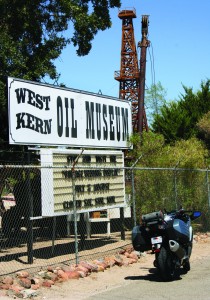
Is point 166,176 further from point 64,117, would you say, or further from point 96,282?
point 96,282

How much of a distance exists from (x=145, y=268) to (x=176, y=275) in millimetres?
1100

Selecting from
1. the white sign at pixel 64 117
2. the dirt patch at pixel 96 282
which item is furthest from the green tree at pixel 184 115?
the dirt patch at pixel 96 282

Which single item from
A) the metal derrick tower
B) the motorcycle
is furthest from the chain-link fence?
the metal derrick tower

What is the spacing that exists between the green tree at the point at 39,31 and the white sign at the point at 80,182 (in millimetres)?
2791

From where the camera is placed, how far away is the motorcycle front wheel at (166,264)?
8.60m

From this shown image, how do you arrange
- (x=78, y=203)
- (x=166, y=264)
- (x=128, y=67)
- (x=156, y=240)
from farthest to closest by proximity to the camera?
(x=128, y=67), (x=78, y=203), (x=156, y=240), (x=166, y=264)

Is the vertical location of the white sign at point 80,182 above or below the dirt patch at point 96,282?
above

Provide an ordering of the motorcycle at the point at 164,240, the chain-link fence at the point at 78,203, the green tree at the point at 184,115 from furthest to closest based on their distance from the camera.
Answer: the green tree at the point at 184,115
the chain-link fence at the point at 78,203
the motorcycle at the point at 164,240

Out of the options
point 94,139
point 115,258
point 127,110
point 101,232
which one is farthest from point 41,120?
point 101,232

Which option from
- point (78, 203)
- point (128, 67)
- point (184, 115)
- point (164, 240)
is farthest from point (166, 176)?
Result: point (128, 67)

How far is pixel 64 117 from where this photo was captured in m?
11.7

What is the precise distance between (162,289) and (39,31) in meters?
9.96

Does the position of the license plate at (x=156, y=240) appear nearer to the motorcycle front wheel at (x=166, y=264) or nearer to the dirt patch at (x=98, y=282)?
the motorcycle front wheel at (x=166, y=264)

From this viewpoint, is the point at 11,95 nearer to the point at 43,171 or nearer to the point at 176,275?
the point at 43,171
